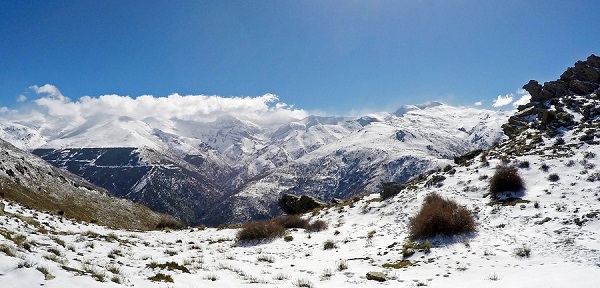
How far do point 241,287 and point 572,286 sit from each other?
9245mm

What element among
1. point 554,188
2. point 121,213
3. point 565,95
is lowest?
point 121,213

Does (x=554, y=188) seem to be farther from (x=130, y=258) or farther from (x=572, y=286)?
(x=130, y=258)

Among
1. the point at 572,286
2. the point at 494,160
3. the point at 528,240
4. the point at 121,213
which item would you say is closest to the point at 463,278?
the point at 572,286

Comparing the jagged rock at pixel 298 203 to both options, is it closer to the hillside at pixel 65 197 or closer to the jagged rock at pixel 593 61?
the hillside at pixel 65 197

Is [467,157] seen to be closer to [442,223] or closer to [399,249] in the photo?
[442,223]

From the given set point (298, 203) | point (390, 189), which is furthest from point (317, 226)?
point (298, 203)

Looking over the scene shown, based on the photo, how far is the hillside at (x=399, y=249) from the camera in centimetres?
1102

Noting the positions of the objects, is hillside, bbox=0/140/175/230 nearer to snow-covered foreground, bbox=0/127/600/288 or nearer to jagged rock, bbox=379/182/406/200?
snow-covered foreground, bbox=0/127/600/288

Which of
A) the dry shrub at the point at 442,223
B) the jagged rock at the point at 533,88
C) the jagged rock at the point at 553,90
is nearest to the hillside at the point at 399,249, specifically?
the dry shrub at the point at 442,223

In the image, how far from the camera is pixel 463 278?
39.7 ft

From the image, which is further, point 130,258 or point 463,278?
point 130,258

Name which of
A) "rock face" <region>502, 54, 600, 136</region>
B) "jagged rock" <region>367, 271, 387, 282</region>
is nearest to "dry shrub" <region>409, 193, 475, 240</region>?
"jagged rock" <region>367, 271, 387, 282</region>

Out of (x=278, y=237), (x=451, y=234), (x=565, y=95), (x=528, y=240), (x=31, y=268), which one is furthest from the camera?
(x=565, y=95)

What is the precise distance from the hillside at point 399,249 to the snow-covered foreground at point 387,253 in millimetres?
51
